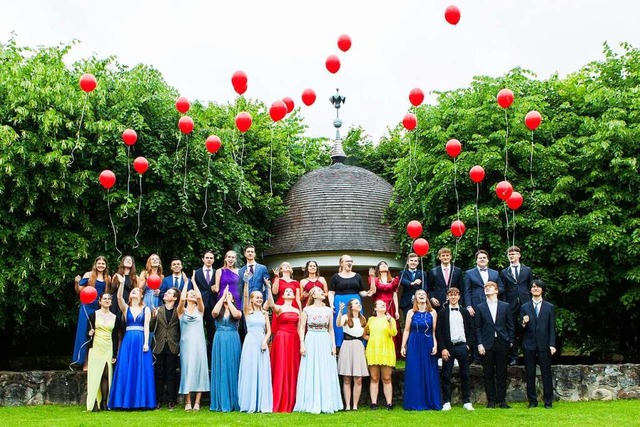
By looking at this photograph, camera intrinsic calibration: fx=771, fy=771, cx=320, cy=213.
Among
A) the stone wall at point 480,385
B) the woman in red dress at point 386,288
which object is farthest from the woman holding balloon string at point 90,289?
the woman in red dress at point 386,288

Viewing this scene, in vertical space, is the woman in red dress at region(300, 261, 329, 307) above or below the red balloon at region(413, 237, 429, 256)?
below

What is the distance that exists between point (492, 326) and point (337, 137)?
16.4 m

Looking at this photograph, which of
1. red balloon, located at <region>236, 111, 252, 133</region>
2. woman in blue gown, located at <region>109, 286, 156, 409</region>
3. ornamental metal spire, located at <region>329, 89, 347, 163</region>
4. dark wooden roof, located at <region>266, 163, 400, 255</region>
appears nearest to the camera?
woman in blue gown, located at <region>109, 286, 156, 409</region>

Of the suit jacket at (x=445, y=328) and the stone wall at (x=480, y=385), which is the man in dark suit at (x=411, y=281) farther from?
the stone wall at (x=480, y=385)

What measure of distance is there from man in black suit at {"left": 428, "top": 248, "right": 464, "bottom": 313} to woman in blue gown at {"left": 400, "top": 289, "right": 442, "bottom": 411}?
884 mm

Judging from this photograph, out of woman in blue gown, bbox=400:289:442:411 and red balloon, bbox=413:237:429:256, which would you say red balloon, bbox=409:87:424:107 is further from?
woman in blue gown, bbox=400:289:442:411

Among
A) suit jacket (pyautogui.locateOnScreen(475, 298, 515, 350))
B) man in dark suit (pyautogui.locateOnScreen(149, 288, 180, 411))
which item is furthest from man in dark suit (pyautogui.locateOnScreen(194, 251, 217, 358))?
suit jacket (pyautogui.locateOnScreen(475, 298, 515, 350))

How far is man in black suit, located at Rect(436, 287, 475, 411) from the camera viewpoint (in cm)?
1176

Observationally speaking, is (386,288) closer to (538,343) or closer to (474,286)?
(474,286)

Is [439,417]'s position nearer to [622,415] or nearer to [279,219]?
[622,415]

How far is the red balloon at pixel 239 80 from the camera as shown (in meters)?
13.7

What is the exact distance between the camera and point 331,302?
12.2 metres

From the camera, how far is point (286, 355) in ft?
38.4

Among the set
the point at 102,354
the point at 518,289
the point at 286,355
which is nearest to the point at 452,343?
the point at 518,289
